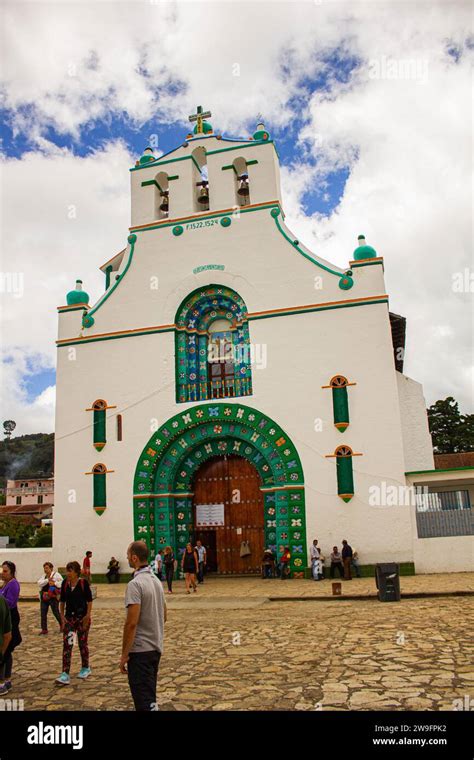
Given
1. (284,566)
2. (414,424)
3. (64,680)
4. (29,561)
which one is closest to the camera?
(64,680)

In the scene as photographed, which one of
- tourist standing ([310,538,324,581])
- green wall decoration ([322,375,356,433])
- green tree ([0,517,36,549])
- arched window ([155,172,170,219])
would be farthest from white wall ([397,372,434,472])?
green tree ([0,517,36,549])

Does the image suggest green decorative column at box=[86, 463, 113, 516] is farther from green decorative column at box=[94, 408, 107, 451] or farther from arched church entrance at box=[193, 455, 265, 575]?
arched church entrance at box=[193, 455, 265, 575]

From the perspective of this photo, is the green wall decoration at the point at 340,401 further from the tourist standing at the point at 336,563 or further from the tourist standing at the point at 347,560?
the tourist standing at the point at 336,563

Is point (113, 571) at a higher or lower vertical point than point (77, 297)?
lower

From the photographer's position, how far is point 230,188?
20.2 meters

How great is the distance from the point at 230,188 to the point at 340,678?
53.8 ft

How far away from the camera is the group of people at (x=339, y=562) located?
16.2m

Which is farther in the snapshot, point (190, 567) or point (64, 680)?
point (190, 567)

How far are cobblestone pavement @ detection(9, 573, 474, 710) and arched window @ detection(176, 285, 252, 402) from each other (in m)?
7.47

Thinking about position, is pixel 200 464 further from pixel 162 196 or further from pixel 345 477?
pixel 162 196

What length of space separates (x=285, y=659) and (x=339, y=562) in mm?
8742

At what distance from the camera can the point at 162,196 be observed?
21859 mm

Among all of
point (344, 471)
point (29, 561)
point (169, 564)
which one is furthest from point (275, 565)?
point (29, 561)

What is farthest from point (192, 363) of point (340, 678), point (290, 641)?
point (340, 678)
